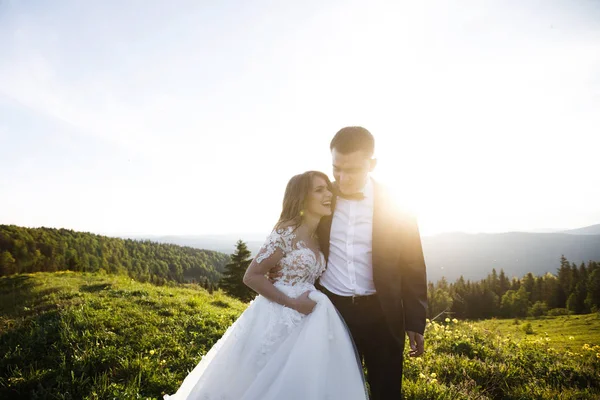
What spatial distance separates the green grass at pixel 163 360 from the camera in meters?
4.55

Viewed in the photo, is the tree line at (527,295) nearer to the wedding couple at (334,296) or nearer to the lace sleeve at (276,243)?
the wedding couple at (334,296)

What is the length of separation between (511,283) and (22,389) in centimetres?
11158

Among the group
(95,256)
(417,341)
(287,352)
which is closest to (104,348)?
(287,352)

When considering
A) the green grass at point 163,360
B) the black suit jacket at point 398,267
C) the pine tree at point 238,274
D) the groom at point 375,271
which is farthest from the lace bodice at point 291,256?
the pine tree at point 238,274

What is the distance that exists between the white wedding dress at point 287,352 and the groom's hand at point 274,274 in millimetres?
54

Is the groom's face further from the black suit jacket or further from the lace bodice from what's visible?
the lace bodice

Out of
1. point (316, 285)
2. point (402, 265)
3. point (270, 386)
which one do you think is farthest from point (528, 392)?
point (270, 386)

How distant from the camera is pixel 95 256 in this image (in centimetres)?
10981

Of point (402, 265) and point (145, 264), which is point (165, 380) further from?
point (145, 264)

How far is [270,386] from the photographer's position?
8.31ft

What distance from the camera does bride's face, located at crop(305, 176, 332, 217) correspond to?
10.4 ft

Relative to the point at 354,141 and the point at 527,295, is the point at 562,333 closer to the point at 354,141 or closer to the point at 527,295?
the point at 354,141

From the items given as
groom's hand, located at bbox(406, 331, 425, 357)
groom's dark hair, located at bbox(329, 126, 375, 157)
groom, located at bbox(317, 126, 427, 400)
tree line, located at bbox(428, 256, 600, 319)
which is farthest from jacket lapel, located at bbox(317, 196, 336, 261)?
tree line, located at bbox(428, 256, 600, 319)

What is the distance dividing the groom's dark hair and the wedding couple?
0.01m
